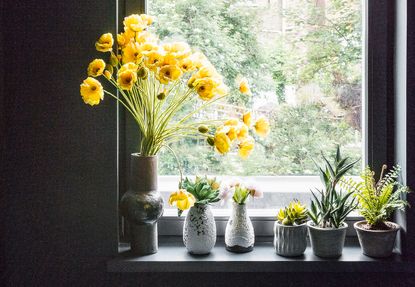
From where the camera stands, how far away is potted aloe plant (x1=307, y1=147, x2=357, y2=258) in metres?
1.61

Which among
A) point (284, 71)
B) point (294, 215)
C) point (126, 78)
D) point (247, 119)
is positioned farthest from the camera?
point (284, 71)

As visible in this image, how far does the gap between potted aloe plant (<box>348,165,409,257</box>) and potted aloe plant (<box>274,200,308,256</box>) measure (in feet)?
0.59

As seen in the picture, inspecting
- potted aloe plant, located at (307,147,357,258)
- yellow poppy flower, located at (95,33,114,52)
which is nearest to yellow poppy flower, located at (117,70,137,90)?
yellow poppy flower, located at (95,33,114,52)

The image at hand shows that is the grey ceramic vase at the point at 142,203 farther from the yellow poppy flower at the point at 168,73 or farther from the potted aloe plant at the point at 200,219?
the yellow poppy flower at the point at 168,73

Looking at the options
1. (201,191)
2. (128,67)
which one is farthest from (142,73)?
(201,191)

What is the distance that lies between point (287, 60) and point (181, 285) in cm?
85

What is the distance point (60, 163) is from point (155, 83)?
41 centimetres

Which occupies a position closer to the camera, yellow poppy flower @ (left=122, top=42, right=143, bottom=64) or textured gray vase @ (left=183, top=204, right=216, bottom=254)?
yellow poppy flower @ (left=122, top=42, right=143, bottom=64)

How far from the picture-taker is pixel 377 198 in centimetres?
163

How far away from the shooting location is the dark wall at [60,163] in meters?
1.65

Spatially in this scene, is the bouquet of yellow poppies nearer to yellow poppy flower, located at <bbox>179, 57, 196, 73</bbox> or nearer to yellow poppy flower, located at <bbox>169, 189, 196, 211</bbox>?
yellow poppy flower, located at <bbox>179, 57, 196, 73</bbox>

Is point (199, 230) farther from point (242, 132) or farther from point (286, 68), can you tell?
point (286, 68)

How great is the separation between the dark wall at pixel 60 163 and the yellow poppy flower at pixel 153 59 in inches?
10.6

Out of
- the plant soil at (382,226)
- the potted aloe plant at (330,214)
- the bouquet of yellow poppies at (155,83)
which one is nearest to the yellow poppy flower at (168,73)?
the bouquet of yellow poppies at (155,83)
